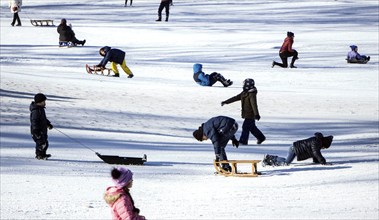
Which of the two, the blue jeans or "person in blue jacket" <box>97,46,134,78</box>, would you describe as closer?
the blue jeans

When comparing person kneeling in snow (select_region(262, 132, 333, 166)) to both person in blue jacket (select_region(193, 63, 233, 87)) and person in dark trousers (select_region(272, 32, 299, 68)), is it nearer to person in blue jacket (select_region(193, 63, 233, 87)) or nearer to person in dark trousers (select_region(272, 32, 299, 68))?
person in blue jacket (select_region(193, 63, 233, 87))

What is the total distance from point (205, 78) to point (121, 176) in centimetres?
1825

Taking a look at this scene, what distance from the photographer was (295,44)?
111 feet

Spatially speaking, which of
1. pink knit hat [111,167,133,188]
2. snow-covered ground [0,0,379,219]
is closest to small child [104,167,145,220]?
pink knit hat [111,167,133,188]

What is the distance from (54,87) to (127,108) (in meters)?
2.87

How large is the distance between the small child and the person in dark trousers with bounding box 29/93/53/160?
24.6 feet

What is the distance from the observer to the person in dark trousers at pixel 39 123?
13969 mm

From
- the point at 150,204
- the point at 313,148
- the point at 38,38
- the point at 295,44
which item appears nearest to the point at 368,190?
the point at 313,148

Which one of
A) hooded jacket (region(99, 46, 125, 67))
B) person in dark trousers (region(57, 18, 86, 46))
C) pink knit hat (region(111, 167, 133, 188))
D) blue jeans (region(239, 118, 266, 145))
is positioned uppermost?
person in dark trousers (region(57, 18, 86, 46))

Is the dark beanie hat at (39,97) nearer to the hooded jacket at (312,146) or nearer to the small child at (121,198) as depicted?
the hooded jacket at (312,146)

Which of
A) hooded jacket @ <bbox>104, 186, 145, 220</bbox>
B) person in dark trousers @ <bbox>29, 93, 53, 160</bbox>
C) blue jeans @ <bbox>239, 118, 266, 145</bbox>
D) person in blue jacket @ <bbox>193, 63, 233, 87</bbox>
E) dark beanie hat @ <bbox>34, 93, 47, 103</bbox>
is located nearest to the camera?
hooded jacket @ <bbox>104, 186, 145, 220</bbox>

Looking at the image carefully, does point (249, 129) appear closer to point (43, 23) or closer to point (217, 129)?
point (217, 129)

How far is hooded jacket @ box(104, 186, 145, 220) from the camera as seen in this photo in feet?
21.3

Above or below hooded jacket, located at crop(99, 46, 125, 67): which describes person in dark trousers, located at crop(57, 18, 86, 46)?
above
